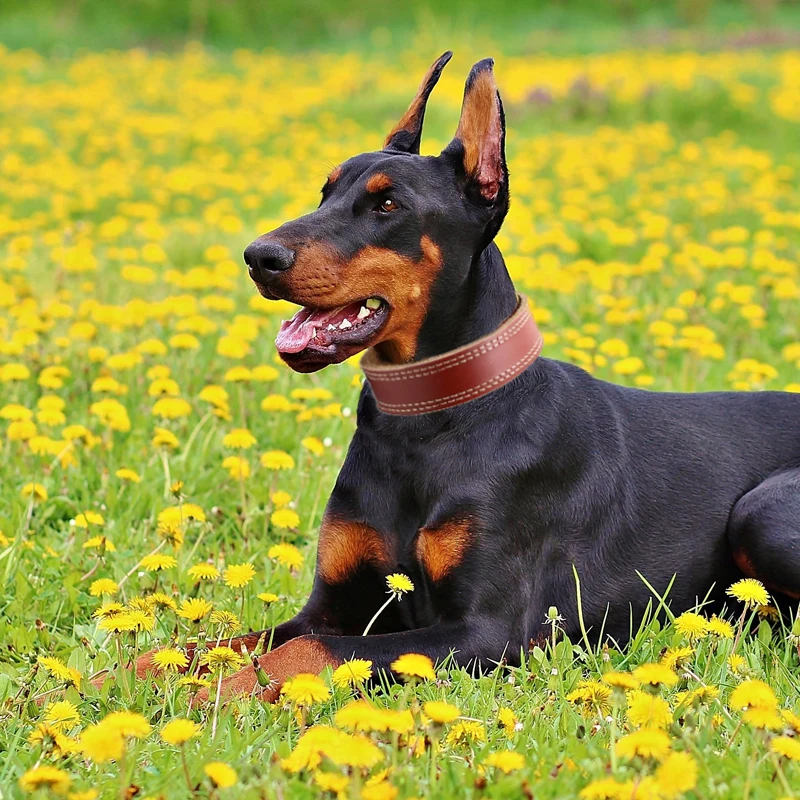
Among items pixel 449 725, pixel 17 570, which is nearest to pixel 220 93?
pixel 17 570

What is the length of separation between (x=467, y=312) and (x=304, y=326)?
480 mm

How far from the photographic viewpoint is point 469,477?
3.29 meters

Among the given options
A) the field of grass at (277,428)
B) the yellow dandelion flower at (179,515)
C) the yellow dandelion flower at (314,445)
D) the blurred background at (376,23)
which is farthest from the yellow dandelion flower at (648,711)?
the blurred background at (376,23)

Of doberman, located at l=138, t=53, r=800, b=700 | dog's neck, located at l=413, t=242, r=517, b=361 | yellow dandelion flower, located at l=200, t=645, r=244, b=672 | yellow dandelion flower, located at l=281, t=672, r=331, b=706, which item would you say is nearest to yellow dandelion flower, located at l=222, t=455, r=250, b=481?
doberman, located at l=138, t=53, r=800, b=700

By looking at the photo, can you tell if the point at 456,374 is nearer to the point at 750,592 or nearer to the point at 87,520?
the point at 750,592

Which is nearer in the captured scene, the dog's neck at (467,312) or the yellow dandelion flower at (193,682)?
the yellow dandelion flower at (193,682)

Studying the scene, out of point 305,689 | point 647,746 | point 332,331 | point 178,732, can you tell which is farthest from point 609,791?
point 332,331

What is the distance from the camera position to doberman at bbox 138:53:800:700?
3.20m

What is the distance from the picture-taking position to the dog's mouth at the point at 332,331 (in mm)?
3205

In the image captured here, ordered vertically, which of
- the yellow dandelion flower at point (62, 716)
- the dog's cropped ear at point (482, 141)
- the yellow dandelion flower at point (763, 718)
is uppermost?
the dog's cropped ear at point (482, 141)

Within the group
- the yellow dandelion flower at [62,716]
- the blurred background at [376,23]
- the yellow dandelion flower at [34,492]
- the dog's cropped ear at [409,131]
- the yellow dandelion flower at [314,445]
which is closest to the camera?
the yellow dandelion flower at [62,716]

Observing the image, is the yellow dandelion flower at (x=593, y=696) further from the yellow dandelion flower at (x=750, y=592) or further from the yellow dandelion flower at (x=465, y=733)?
the yellow dandelion flower at (x=750, y=592)

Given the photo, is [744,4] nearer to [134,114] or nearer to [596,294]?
[134,114]

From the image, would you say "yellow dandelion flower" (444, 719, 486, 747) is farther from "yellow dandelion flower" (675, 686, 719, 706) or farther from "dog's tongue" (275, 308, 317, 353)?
"dog's tongue" (275, 308, 317, 353)
